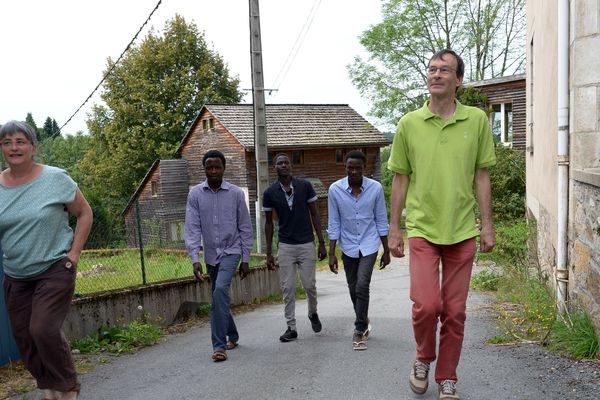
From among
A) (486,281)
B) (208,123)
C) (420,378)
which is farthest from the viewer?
(208,123)

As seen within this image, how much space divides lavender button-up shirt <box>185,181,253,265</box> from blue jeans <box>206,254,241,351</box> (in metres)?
0.08

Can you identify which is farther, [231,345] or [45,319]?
[231,345]

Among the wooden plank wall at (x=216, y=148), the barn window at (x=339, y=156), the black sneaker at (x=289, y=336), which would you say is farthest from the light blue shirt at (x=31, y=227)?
the barn window at (x=339, y=156)

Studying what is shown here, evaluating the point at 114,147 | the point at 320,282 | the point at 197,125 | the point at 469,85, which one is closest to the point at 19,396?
the point at 320,282

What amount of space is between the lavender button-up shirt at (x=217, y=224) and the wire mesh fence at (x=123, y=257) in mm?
2326

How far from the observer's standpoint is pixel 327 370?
558 centimetres

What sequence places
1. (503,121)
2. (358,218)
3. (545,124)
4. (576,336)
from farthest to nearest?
(503,121)
(545,124)
(358,218)
(576,336)

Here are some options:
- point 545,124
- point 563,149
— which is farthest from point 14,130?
point 545,124

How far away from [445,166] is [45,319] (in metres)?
2.71

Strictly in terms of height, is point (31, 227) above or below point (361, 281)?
above

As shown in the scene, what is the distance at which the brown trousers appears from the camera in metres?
4.16

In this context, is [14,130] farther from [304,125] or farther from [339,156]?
[339,156]

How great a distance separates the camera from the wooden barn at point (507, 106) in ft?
90.4

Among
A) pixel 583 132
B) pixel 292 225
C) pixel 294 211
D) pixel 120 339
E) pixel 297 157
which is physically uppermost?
pixel 583 132
